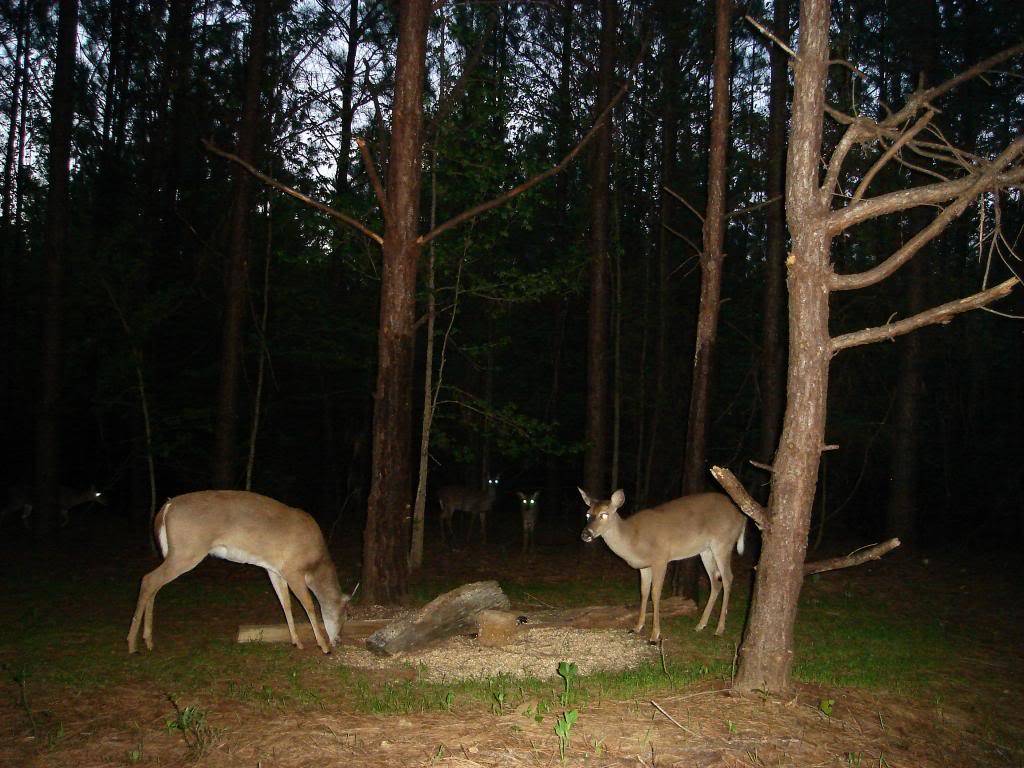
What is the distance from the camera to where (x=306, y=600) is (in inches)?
308

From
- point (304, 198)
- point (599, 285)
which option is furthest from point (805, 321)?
point (599, 285)

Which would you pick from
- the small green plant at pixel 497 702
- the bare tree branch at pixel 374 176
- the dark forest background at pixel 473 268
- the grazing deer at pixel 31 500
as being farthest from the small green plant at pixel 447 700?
the grazing deer at pixel 31 500

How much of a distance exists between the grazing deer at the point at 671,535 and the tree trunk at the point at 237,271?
21.4 feet

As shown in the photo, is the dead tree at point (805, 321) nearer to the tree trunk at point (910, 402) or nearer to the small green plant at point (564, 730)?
the small green plant at point (564, 730)

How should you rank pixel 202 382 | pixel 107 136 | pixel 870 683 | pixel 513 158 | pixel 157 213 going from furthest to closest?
pixel 107 136 → pixel 157 213 → pixel 202 382 → pixel 513 158 → pixel 870 683

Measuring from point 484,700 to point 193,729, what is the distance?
6.04 ft

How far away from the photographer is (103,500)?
67.4ft

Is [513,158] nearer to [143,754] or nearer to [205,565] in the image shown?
[205,565]

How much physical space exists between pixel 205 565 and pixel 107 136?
16.4 m

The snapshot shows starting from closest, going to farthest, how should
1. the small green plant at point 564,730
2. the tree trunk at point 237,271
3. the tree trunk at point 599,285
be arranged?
the small green plant at point 564,730 < the tree trunk at point 237,271 < the tree trunk at point 599,285

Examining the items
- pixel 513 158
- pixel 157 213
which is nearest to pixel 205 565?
pixel 513 158

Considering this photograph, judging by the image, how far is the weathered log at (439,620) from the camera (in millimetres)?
7129

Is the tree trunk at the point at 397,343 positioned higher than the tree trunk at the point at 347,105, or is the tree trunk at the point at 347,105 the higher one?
the tree trunk at the point at 347,105

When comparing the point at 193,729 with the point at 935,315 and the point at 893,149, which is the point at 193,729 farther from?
the point at 893,149
